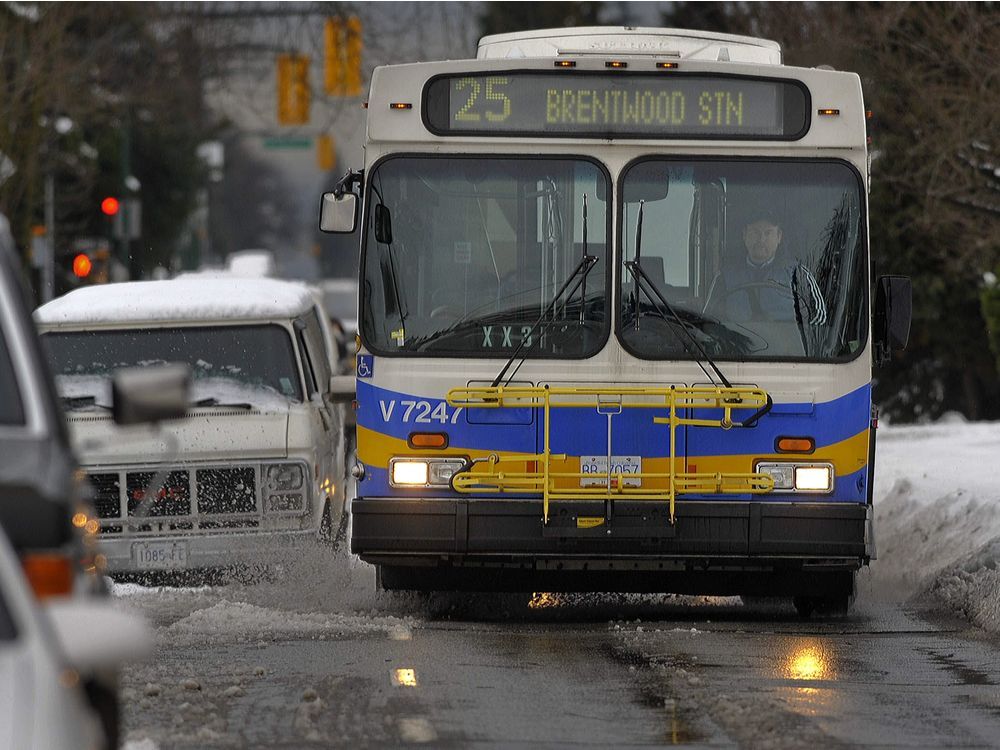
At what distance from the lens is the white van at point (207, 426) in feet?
40.4

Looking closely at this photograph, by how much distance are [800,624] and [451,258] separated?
2859 millimetres

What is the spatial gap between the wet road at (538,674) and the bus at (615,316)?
2.04ft

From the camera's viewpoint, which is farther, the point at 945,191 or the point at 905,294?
the point at 945,191

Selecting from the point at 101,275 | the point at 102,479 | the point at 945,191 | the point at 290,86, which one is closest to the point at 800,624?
the point at 102,479

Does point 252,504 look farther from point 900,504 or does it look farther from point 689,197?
point 900,504

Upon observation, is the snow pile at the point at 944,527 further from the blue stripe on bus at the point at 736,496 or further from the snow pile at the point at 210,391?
the snow pile at the point at 210,391

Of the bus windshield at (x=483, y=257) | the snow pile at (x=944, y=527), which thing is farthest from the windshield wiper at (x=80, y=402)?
the snow pile at (x=944, y=527)

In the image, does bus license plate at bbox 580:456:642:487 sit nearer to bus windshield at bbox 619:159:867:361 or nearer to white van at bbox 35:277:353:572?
bus windshield at bbox 619:159:867:361

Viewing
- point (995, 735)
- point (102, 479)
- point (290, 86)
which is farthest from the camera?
point (290, 86)

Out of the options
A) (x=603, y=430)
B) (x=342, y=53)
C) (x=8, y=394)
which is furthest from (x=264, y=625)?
(x=342, y=53)

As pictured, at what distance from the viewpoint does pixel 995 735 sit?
740 cm

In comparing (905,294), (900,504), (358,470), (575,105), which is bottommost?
(900,504)

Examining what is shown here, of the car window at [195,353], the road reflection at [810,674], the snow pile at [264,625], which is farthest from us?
the car window at [195,353]

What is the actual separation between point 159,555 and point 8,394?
707 cm
